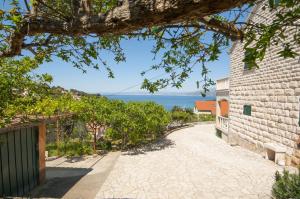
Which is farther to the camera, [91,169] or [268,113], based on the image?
[268,113]

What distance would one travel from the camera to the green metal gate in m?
8.49

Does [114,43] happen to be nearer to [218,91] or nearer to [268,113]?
[268,113]

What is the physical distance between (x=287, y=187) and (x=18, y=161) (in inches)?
341

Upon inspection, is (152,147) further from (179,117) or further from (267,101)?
(179,117)

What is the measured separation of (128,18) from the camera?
2.51 metres

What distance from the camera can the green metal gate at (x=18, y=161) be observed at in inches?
334

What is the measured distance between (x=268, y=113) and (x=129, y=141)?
32.3 ft

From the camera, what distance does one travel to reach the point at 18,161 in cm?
927

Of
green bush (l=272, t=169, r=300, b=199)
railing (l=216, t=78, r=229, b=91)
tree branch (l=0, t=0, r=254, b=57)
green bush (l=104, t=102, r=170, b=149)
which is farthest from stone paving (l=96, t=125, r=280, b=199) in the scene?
tree branch (l=0, t=0, r=254, b=57)

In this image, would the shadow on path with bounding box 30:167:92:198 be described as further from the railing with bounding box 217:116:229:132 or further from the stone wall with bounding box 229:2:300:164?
the railing with bounding box 217:116:229:132

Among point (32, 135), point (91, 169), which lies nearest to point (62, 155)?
point (91, 169)

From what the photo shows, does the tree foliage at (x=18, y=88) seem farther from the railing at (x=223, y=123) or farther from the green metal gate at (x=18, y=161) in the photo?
the railing at (x=223, y=123)

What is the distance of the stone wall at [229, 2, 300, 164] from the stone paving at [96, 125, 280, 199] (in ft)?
4.13

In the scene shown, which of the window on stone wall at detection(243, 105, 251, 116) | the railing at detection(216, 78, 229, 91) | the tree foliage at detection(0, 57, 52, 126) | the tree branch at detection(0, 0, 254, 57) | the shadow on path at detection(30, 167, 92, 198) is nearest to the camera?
the tree branch at detection(0, 0, 254, 57)
